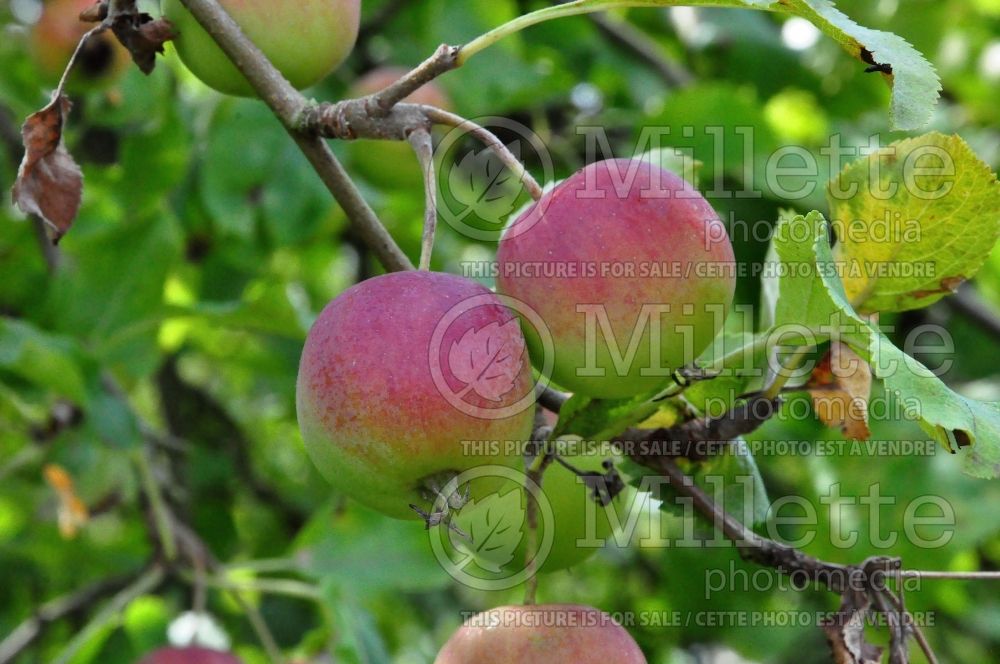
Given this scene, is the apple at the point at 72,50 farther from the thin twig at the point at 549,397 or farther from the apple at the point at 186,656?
the thin twig at the point at 549,397

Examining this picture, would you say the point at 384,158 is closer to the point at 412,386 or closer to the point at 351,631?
the point at 351,631

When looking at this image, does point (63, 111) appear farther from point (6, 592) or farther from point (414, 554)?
point (6, 592)

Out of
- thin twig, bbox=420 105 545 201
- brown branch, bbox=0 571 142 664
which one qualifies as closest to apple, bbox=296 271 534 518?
thin twig, bbox=420 105 545 201

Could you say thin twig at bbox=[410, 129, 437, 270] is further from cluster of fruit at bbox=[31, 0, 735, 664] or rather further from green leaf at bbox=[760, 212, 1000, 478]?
green leaf at bbox=[760, 212, 1000, 478]

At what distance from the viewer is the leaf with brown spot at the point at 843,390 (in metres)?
1.12

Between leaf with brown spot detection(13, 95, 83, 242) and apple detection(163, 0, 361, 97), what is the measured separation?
144mm

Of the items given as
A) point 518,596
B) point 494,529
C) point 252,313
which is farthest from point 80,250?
point 518,596

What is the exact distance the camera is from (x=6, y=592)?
2963 millimetres

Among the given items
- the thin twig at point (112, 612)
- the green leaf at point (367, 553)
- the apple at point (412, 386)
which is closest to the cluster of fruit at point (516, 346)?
the apple at point (412, 386)

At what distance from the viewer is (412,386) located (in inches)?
36.6

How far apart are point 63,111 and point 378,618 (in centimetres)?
210

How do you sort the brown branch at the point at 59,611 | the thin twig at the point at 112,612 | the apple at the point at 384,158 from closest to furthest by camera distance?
the thin twig at the point at 112,612, the brown branch at the point at 59,611, the apple at the point at 384,158

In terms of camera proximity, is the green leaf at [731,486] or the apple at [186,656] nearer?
the green leaf at [731,486]

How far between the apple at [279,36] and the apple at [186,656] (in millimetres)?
1037
